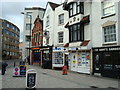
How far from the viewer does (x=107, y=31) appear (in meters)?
15.9

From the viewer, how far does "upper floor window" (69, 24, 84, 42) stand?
728 inches

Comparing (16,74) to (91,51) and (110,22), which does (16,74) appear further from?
(110,22)

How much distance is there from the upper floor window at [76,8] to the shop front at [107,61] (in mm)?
4979

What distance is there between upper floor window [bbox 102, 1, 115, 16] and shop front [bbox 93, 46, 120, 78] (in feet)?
10.9

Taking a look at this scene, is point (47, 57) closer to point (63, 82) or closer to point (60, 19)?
point (60, 19)

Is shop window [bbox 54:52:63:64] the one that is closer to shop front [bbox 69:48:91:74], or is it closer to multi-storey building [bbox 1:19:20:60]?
shop front [bbox 69:48:91:74]

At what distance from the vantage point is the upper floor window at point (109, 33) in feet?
Answer: 49.7

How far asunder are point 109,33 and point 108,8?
7.81 feet

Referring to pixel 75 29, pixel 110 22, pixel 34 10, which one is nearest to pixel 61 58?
pixel 75 29

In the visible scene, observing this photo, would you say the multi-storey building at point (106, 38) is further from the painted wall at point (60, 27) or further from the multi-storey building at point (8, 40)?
the multi-storey building at point (8, 40)

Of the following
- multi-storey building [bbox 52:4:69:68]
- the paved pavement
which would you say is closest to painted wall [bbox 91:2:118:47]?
Result: the paved pavement

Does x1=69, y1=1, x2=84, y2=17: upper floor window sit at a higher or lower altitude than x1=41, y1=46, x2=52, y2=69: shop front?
higher

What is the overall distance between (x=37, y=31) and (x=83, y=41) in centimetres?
1377

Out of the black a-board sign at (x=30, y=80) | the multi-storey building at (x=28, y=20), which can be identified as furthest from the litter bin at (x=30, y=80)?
the multi-storey building at (x=28, y=20)
